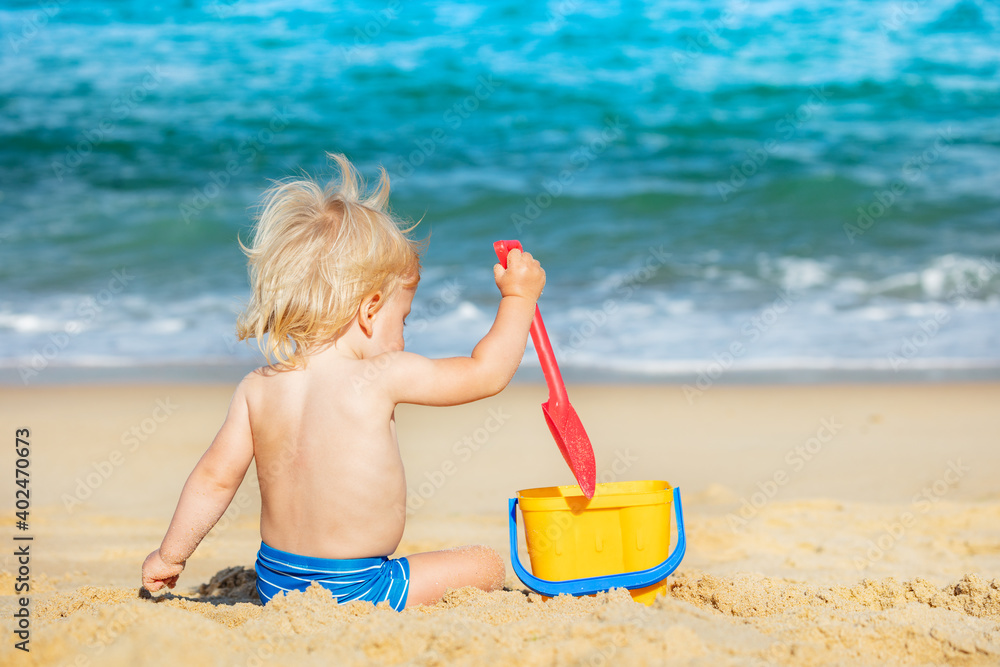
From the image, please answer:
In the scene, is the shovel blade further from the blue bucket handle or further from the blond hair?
the blond hair

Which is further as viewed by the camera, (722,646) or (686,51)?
(686,51)

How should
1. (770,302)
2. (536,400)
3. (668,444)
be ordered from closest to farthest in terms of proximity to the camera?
(668,444) → (536,400) → (770,302)

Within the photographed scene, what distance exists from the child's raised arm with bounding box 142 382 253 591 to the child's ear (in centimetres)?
28

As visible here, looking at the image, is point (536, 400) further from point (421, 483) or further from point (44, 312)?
point (44, 312)

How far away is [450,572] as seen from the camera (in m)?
1.76

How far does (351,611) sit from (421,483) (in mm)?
1470

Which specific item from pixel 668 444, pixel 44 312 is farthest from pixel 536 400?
pixel 44 312

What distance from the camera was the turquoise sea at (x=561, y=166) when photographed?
5.11 metres

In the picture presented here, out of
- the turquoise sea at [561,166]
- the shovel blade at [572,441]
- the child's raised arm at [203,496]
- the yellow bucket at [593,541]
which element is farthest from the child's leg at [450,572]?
the turquoise sea at [561,166]

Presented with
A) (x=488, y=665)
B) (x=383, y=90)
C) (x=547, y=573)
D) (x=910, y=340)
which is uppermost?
(x=383, y=90)

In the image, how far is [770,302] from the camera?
5.48 metres

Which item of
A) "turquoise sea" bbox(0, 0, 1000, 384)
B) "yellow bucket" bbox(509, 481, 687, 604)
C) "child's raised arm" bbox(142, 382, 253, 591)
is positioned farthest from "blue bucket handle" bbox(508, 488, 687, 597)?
"turquoise sea" bbox(0, 0, 1000, 384)

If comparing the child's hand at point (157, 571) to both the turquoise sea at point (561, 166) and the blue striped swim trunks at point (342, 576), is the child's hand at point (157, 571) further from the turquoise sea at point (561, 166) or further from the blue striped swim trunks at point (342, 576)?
the turquoise sea at point (561, 166)

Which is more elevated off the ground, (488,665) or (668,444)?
(488,665)
